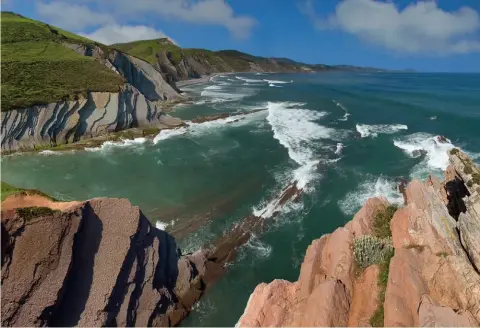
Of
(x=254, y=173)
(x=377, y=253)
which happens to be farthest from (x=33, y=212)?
(x=254, y=173)

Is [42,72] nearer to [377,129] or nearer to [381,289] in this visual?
[377,129]

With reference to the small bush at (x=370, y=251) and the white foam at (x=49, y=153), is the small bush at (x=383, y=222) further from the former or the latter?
the white foam at (x=49, y=153)

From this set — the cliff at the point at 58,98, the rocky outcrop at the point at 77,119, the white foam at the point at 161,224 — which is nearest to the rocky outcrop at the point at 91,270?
the white foam at the point at 161,224

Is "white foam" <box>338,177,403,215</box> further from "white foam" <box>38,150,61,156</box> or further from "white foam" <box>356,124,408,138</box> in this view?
"white foam" <box>38,150,61,156</box>

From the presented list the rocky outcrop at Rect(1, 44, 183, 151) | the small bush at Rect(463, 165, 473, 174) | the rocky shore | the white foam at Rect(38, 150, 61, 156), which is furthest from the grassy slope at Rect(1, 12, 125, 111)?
the small bush at Rect(463, 165, 473, 174)

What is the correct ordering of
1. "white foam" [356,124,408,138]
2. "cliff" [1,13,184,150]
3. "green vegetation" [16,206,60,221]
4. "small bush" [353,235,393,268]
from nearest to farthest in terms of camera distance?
"green vegetation" [16,206,60,221]
"small bush" [353,235,393,268]
"cliff" [1,13,184,150]
"white foam" [356,124,408,138]

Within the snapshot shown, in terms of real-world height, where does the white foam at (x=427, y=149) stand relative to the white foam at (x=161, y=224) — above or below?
above
